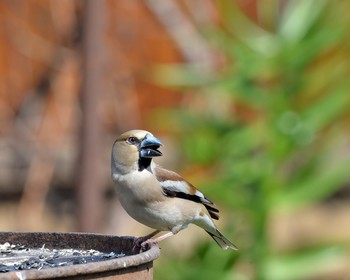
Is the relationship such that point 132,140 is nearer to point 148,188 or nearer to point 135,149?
point 135,149

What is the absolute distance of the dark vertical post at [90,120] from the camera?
290 inches

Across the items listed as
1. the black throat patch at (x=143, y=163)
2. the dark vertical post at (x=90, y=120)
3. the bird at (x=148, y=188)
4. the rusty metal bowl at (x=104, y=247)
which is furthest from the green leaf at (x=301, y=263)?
the rusty metal bowl at (x=104, y=247)

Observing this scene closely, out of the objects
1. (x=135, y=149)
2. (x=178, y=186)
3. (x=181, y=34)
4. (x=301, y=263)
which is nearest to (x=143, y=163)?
(x=135, y=149)

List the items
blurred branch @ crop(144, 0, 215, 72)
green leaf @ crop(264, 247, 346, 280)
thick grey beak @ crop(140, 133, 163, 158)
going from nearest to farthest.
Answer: thick grey beak @ crop(140, 133, 163, 158), green leaf @ crop(264, 247, 346, 280), blurred branch @ crop(144, 0, 215, 72)

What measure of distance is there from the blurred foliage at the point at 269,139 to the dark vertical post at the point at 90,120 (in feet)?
1.71

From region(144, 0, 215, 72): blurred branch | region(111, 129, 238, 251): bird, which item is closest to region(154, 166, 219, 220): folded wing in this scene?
region(111, 129, 238, 251): bird

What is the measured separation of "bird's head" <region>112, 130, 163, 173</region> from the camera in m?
4.23

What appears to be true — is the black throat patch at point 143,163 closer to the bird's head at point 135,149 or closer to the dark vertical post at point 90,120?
the bird's head at point 135,149

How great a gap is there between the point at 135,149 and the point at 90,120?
310cm

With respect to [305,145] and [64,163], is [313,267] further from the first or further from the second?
[64,163]

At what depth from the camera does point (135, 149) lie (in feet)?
14.1

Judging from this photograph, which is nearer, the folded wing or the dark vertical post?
the folded wing

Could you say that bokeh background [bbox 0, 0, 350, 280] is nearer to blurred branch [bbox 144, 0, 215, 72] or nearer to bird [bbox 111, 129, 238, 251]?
blurred branch [bbox 144, 0, 215, 72]

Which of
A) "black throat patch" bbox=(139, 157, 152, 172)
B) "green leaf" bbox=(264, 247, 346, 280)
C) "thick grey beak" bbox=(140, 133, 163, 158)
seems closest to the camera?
"thick grey beak" bbox=(140, 133, 163, 158)
